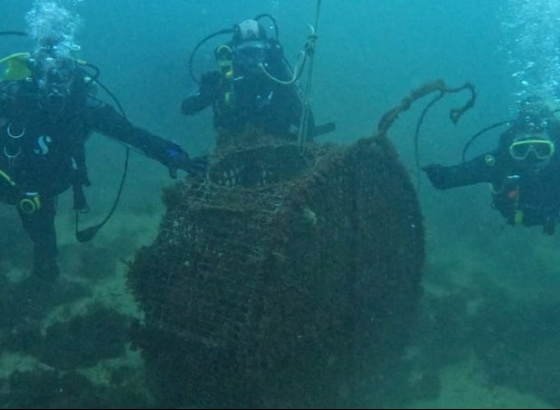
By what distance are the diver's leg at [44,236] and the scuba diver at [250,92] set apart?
2.33 m

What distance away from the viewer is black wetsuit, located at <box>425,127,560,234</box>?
6.52 meters

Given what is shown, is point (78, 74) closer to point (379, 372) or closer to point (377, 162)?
point (377, 162)

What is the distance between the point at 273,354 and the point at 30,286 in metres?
4.91

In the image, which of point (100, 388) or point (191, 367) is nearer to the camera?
point (191, 367)

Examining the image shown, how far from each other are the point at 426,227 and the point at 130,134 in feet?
13.6

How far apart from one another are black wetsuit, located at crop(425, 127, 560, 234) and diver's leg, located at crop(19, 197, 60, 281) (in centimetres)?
503

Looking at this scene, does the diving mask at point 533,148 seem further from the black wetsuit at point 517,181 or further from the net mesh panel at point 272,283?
the net mesh panel at point 272,283

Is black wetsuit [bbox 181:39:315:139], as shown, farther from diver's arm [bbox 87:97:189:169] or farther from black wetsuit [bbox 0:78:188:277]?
black wetsuit [bbox 0:78:188:277]

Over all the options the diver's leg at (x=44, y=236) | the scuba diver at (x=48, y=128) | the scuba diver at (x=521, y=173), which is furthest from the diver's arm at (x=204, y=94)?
the scuba diver at (x=521, y=173)

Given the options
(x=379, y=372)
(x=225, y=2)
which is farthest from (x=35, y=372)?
(x=225, y=2)

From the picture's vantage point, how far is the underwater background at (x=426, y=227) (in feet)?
19.9

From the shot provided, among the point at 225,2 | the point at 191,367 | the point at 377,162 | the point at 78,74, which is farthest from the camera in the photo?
the point at 225,2

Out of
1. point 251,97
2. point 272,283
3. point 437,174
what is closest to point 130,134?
point 251,97

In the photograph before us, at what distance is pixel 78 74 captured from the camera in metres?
6.93
